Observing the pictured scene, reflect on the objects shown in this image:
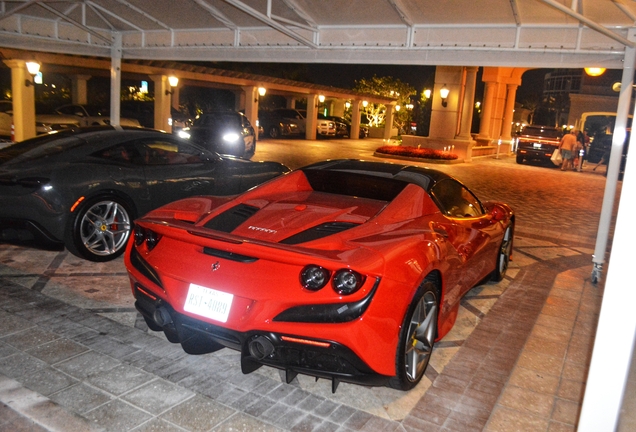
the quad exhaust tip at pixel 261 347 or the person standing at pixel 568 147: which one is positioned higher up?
the person standing at pixel 568 147

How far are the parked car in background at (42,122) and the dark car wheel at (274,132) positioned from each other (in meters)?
13.4

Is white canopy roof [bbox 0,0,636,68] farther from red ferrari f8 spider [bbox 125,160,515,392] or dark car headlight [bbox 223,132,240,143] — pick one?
dark car headlight [bbox 223,132,240,143]

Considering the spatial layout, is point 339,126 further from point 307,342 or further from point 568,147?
point 307,342

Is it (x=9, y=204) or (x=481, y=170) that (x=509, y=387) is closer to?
(x=9, y=204)

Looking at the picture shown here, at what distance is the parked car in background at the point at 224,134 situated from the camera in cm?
1742

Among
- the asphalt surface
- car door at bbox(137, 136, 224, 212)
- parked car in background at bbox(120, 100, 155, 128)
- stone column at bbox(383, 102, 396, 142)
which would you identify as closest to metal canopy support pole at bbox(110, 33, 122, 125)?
car door at bbox(137, 136, 224, 212)

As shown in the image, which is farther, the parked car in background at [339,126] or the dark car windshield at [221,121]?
the parked car in background at [339,126]

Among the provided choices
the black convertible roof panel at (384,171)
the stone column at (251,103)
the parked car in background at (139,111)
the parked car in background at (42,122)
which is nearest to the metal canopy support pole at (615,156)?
the black convertible roof panel at (384,171)

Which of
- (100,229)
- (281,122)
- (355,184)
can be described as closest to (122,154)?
(100,229)

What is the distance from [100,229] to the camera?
5.89 m

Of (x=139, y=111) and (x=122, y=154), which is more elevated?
(x=139, y=111)

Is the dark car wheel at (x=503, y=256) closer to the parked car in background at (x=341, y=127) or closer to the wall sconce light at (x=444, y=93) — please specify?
the wall sconce light at (x=444, y=93)

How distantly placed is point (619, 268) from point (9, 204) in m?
5.41

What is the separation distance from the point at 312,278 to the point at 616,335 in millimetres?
1795
